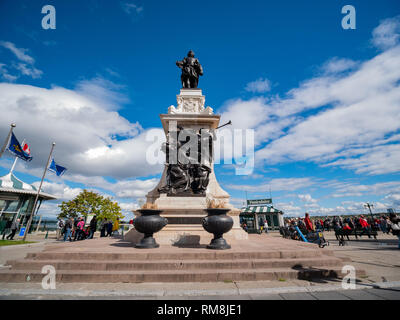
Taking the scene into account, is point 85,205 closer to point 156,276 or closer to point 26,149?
point 26,149

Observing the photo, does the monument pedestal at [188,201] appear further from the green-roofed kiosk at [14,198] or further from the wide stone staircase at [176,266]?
the green-roofed kiosk at [14,198]

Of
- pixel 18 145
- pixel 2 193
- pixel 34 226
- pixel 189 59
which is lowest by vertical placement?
pixel 34 226

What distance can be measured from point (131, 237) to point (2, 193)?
28641mm

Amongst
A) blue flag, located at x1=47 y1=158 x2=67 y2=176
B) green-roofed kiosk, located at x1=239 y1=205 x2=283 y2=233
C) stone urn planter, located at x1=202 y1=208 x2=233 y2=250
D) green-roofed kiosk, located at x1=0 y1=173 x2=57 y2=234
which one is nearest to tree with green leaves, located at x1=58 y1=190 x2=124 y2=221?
green-roofed kiosk, located at x1=0 y1=173 x2=57 y2=234

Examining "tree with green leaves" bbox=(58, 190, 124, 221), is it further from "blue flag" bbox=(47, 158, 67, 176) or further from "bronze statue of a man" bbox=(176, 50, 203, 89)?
"bronze statue of a man" bbox=(176, 50, 203, 89)

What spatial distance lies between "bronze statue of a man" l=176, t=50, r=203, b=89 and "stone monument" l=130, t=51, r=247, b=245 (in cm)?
258

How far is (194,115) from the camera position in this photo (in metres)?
10.5

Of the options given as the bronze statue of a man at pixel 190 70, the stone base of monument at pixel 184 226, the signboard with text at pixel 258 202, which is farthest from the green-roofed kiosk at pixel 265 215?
the bronze statue of a man at pixel 190 70

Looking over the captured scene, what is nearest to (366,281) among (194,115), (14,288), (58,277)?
(58,277)

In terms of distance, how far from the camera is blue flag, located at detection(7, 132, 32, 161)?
1435 centimetres

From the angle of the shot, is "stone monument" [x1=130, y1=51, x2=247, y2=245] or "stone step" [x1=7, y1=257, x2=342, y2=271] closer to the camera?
"stone step" [x1=7, y1=257, x2=342, y2=271]

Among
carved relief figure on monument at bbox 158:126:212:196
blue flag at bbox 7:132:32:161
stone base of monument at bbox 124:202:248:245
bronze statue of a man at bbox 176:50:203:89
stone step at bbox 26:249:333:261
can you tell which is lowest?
stone step at bbox 26:249:333:261
